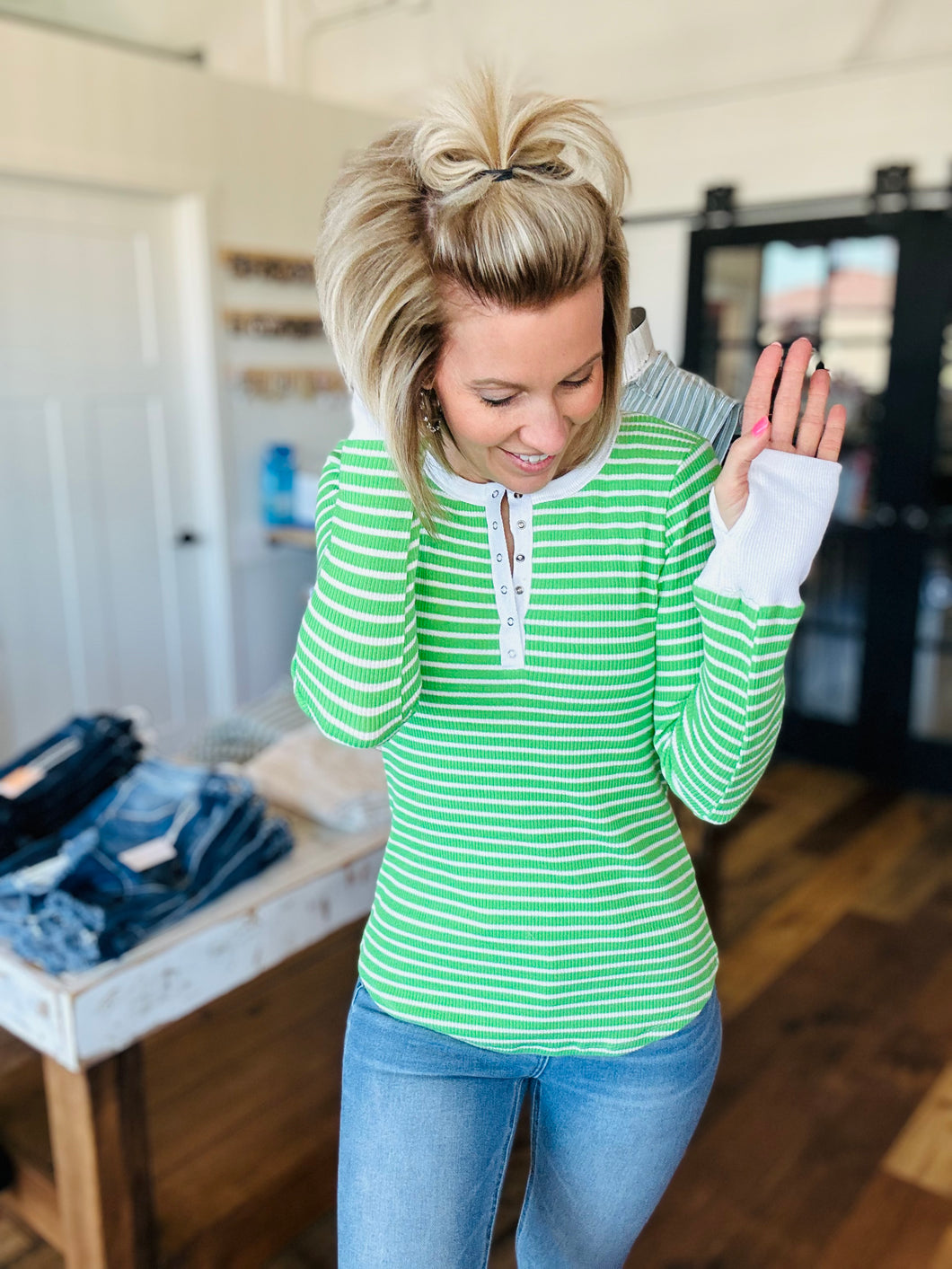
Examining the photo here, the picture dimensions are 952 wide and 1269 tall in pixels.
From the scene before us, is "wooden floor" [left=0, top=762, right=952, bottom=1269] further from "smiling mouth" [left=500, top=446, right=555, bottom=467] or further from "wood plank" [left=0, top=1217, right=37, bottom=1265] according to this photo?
"smiling mouth" [left=500, top=446, right=555, bottom=467]

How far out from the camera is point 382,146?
0.81 m

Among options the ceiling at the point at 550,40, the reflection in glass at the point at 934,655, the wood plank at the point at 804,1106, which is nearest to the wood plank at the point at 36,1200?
the wood plank at the point at 804,1106

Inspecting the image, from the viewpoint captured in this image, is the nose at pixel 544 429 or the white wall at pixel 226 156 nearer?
the nose at pixel 544 429

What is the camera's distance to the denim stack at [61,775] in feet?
5.15

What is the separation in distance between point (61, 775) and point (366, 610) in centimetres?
100

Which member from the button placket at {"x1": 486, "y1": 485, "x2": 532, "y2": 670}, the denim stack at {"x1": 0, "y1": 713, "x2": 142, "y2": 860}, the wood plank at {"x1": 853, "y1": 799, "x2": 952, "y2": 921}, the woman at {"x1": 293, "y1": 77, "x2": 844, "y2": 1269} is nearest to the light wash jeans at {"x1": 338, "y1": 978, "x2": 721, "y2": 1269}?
the woman at {"x1": 293, "y1": 77, "x2": 844, "y2": 1269}

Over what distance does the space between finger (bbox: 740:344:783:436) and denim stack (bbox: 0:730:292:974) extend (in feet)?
3.28

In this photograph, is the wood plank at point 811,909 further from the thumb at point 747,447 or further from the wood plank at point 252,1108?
the thumb at point 747,447

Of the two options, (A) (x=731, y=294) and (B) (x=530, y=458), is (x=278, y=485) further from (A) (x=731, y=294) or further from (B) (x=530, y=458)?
(B) (x=530, y=458)

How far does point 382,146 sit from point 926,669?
11.3ft

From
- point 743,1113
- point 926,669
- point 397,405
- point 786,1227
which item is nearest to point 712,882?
point 743,1113

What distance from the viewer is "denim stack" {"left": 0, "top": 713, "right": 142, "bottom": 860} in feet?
5.15

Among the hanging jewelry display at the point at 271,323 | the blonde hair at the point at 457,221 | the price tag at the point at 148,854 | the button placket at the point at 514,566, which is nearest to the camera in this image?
the blonde hair at the point at 457,221

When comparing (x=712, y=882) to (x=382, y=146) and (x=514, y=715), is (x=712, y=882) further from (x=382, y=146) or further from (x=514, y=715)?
(x=382, y=146)
